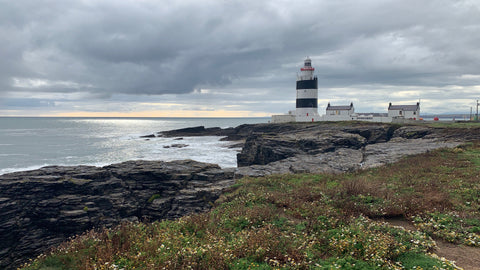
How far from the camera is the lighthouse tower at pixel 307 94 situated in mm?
62312

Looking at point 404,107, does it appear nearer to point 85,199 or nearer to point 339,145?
point 339,145

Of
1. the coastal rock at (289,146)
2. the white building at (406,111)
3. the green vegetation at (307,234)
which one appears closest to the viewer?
the green vegetation at (307,234)

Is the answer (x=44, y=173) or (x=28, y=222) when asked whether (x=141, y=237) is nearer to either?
(x=28, y=222)

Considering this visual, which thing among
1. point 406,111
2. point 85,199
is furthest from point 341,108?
point 85,199

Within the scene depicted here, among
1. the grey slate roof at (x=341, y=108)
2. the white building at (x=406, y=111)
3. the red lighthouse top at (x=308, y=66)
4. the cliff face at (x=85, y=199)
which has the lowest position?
the cliff face at (x=85, y=199)

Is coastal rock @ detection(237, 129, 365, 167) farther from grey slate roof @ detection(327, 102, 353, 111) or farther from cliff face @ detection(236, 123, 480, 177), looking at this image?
grey slate roof @ detection(327, 102, 353, 111)

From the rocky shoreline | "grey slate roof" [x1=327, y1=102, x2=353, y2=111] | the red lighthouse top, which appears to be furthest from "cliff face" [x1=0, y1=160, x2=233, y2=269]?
"grey slate roof" [x1=327, y1=102, x2=353, y2=111]

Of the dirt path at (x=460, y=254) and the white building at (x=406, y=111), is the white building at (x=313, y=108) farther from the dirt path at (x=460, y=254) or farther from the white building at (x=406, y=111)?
the dirt path at (x=460, y=254)

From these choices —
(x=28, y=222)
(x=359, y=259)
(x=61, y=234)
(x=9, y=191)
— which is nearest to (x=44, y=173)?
(x=9, y=191)

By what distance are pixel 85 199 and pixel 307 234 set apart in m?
16.6

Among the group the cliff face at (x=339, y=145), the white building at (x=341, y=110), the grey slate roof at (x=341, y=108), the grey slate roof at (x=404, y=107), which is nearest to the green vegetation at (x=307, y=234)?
the cliff face at (x=339, y=145)

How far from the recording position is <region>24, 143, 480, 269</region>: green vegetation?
240 inches

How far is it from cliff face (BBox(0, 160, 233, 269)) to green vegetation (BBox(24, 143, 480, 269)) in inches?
313

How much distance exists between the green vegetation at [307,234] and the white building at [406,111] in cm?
5352
